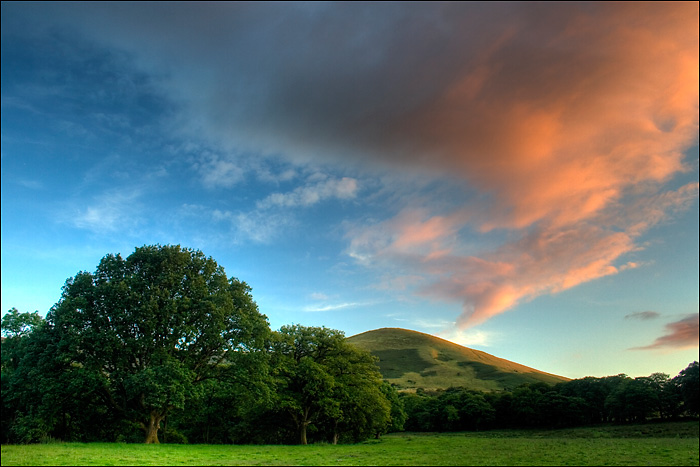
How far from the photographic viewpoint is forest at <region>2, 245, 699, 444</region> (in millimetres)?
36938

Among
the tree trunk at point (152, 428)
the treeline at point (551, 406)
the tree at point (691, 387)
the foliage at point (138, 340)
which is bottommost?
the treeline at point (551, 406)

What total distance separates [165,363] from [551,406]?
117026 mm

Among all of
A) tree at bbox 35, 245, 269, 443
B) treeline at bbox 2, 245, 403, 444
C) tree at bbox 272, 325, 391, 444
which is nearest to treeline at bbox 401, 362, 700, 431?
tree at bbox 272, 325, 391, 444

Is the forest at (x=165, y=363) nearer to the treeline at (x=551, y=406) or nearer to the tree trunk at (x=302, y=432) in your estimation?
the tree trunk at (x=302, y=432)

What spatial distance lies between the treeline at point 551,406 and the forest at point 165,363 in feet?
72.8

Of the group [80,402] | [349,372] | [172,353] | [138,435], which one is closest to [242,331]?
[172,353]

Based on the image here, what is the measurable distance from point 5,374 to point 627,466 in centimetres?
6148

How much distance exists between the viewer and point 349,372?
5878 centimetres

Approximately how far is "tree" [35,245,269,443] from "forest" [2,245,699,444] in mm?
121

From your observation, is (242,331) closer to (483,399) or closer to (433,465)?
(433,465)

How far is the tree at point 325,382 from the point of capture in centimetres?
5325

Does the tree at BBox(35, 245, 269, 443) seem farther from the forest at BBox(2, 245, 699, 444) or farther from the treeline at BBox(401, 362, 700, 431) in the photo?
the treeline at BBox(401, 362, 700, 431)

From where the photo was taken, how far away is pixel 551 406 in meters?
115

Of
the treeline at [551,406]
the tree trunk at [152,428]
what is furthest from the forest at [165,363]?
the treeline at [551,406]
